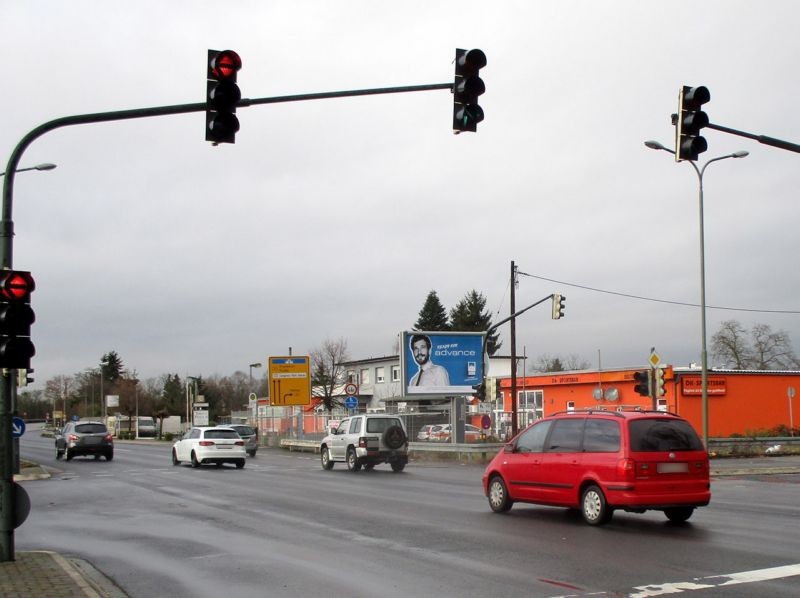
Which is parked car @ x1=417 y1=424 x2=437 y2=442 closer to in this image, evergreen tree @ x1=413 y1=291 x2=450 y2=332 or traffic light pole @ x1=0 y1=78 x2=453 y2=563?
traffic light pole @ x1=0 y1=78 x2=453 y2=563

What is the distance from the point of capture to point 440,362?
50688mm

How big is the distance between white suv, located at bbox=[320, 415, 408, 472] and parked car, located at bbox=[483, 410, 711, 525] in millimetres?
15229

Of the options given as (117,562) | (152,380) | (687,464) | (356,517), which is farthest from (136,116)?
(152,380)

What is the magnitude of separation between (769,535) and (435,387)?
3792cm

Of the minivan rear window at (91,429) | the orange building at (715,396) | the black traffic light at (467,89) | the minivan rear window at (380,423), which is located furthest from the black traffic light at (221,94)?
the orange building at (715,396)

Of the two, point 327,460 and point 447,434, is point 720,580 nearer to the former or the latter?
point 327,460

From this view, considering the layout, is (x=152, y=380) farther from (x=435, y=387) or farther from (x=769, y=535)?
(x=769, y=535)

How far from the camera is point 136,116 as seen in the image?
428 inches

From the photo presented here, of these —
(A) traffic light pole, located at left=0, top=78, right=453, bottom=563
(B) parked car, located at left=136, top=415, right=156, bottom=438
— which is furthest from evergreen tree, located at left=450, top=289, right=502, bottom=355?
(A) traffic light pole, located at left=0, top=78, right=453, bottom=563

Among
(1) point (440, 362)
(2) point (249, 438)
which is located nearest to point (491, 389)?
(1) point (440, 362)

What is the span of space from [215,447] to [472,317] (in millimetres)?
71075

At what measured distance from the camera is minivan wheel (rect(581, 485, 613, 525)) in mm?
13227

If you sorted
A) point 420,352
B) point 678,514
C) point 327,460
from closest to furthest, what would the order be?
1. point 678,514
2. point 327,460
3. point 420,352

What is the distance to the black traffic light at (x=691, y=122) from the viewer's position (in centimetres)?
1362
